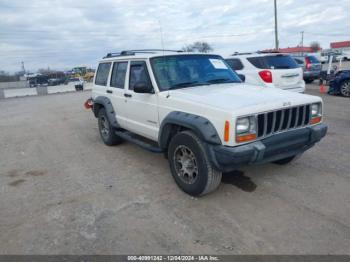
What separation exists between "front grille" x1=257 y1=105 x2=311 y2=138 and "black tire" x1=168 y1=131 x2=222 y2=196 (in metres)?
0.74

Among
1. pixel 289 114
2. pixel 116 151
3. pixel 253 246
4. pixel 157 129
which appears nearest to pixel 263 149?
pixel 289 114

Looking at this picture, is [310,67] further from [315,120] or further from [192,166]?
[192,166]

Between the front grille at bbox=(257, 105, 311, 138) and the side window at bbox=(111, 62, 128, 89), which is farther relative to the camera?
the side window at bbox=(111, 62, 128, 89)

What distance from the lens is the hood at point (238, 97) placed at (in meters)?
3.41

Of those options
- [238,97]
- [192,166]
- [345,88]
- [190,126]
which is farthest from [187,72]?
[345,88]

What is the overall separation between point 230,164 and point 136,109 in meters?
2.31

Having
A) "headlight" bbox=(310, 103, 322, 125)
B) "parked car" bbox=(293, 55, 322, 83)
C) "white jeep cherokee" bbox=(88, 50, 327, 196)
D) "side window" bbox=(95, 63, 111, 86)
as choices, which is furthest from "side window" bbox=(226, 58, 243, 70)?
"parked car" bbox=(293, 55, 322, 83)

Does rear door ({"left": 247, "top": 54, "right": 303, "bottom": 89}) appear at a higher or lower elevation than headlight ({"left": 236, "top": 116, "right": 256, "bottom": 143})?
higher

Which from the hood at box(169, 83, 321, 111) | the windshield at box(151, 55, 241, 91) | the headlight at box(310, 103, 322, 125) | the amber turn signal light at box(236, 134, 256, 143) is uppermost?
the windshield at box(151, 55, 241, 91)

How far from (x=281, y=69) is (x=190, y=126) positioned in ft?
22.1

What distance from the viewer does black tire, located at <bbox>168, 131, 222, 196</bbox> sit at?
354 centimetres

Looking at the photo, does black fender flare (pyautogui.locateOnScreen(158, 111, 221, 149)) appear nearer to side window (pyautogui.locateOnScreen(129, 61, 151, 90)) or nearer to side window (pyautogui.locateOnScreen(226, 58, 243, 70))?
side window (pyautogui.locateOnScreen(129, 61, 151, 90))

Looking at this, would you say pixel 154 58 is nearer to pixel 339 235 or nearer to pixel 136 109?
pixel 136 109

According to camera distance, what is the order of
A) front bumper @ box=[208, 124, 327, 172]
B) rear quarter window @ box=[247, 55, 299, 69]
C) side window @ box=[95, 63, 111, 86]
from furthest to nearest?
rear quarter window @ box=[247, 55, 299, 69] < side window @ box=[95, 63, 111, 86] < front bumper @ box=[208, 124, 327, 172]
